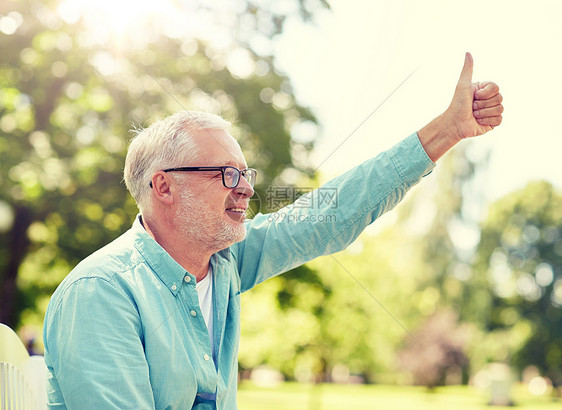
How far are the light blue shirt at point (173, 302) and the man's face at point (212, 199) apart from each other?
122 mm

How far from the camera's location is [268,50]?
27.7 feet

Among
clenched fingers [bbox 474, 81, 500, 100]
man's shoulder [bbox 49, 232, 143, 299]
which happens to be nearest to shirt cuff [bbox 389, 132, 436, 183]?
clenched fingers [bbox 474, 81, 500, 100]

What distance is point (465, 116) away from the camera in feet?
5.56

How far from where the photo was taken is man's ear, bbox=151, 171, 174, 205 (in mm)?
1790

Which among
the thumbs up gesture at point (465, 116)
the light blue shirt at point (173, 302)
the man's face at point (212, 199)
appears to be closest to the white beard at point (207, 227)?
the man's face at point (212, 199)

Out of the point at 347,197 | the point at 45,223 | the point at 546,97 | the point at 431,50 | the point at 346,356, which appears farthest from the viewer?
the point at 346,356

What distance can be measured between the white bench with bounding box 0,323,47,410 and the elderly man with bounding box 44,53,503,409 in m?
0.20

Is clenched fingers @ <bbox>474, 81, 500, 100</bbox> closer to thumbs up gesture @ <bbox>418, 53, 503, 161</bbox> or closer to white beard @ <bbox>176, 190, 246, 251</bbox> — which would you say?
thumbs up gesture @ <bbox>418, 53, 503, 161</bbox>

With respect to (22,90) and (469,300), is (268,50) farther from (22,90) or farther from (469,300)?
(469,300)

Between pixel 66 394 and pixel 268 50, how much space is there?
761cm

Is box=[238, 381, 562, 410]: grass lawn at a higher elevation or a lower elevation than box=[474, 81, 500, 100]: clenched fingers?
lower

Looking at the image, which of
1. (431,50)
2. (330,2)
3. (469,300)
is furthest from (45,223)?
(469,300)

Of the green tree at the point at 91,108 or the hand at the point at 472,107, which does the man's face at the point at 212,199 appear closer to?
the hand at the point at 472,107

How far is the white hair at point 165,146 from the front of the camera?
1782 millimetres
